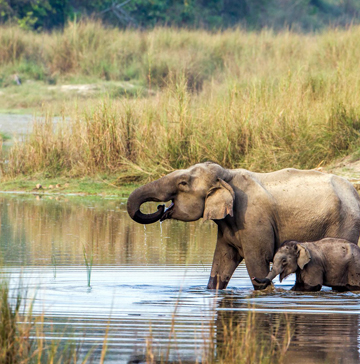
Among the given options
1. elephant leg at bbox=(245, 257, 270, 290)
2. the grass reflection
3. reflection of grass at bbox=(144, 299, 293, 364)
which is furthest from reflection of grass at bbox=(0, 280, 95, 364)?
the grass reflection

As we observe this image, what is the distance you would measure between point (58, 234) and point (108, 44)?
1851 cm

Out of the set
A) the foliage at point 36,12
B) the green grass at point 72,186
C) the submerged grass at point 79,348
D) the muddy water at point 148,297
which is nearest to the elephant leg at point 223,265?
the muddy water at point 148,297

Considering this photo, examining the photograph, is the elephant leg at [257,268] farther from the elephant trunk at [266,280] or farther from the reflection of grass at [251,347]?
the reflection of grass at [251,347]

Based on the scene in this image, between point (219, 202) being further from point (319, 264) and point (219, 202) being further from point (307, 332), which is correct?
point (307, 332)

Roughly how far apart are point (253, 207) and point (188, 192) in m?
0.57

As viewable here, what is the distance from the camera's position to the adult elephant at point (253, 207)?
802cm

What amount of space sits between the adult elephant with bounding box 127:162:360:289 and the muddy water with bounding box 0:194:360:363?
1.28 feet

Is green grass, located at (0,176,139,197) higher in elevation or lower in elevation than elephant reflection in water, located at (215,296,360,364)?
lower

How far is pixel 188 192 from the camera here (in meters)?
8.08

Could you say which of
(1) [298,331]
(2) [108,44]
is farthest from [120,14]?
(1) [298,331]

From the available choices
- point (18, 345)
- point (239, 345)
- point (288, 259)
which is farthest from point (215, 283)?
point (18, 345)

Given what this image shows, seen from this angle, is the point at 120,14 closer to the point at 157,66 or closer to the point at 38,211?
the point at 157,66

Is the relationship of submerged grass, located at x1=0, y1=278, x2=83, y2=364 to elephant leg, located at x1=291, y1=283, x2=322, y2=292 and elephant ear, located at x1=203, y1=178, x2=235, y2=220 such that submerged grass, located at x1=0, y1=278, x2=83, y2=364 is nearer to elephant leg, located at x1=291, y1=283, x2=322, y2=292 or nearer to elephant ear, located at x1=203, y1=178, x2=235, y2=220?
elephant ear, located at x1=203, y1=178, x2=235, y2=220

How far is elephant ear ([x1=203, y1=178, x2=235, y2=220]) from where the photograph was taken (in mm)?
7828
